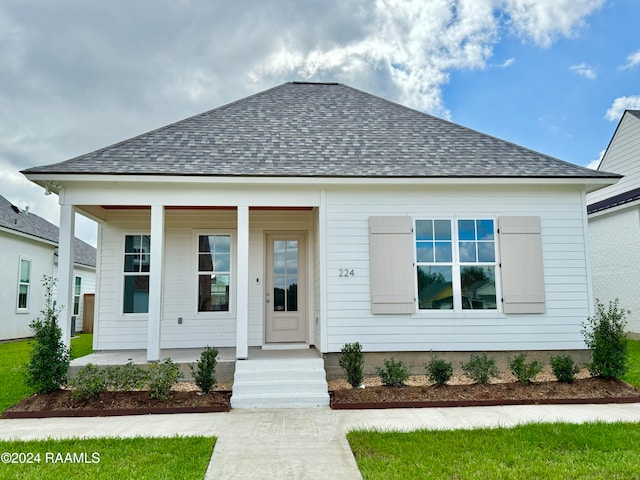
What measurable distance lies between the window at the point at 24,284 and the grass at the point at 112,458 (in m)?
12.3

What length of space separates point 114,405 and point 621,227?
1362cm

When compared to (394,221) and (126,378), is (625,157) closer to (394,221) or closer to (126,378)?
(394,221)

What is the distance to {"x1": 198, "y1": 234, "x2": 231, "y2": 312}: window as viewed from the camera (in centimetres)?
872

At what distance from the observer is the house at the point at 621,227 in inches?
476

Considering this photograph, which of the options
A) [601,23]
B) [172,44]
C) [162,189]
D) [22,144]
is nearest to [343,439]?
[162,189]

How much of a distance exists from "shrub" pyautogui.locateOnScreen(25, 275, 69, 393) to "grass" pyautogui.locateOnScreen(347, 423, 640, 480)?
4302 millimetres

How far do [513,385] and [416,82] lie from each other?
1007cm

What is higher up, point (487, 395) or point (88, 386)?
point (88, 386)

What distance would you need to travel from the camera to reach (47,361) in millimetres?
5996

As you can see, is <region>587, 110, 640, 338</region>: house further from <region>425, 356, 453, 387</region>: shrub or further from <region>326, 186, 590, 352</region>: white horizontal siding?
<region>425, 356, 453, 387</region>: shrub

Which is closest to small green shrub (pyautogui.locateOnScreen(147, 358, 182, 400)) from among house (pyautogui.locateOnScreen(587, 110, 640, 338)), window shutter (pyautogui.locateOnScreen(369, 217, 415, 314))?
window shutter (pyautogui.locateOnScreen(369, 217, 415, 314))

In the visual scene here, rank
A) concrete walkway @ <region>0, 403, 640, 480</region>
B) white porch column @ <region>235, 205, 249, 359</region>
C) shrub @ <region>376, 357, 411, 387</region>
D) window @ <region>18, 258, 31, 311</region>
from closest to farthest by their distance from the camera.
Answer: concrete walkway @ <region>0, 403, 640, 480</region>, shrub @ <region>376, 357, 411, 387</region>, white porch column @ <region>235, 205, 249, 359</region>, window @ <region>18, 258, 31, 311</region>

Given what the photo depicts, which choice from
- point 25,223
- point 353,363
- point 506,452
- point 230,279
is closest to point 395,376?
point 353,363

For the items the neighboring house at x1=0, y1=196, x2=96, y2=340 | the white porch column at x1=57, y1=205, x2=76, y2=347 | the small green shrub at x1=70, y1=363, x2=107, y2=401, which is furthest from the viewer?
the neighboring house at x1=0, y1=196, x2=96, y2=340
